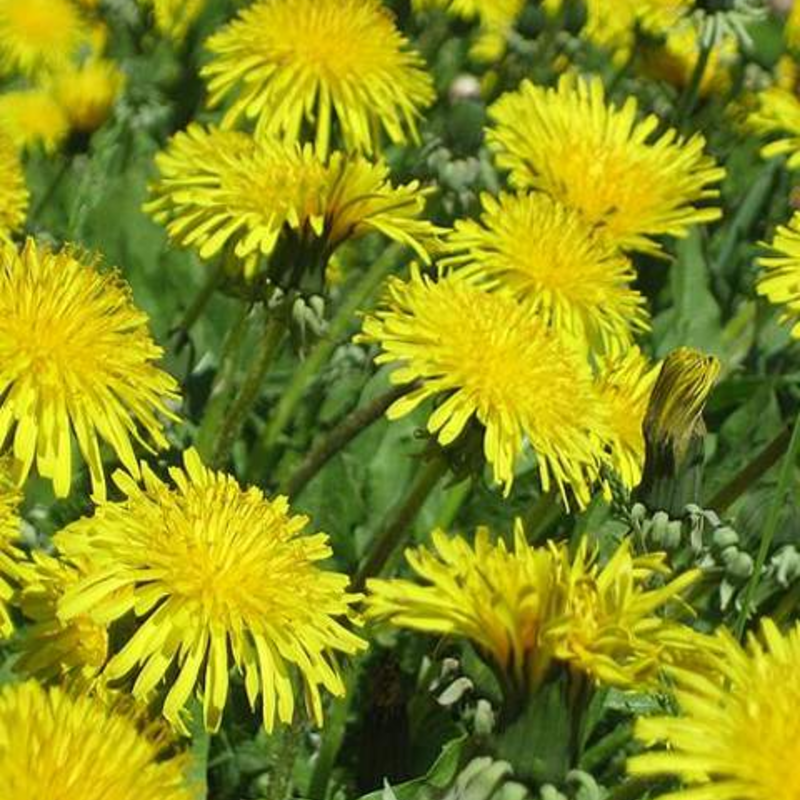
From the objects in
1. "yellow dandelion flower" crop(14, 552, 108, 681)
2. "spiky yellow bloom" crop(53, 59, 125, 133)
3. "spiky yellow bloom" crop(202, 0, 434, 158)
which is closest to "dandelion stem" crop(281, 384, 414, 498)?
"yellow dandelion flower" crop(14, 552, 108, 681)

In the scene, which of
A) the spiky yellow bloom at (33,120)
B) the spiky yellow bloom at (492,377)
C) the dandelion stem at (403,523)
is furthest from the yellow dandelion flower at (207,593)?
the spiky yellow bloom at (33,120)

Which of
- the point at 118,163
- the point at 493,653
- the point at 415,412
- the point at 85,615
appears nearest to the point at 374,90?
the point at 415,412

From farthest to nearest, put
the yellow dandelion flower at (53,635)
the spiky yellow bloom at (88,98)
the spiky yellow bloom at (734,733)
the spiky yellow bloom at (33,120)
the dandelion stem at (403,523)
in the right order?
the spiky yellow bloom at (33,120)
the spiky yellow bloom at (88,98)
the dandelion stem at (403,523)
the yellow dandelion flower at (53,635)
the spiky yellow bloom at (734,733)

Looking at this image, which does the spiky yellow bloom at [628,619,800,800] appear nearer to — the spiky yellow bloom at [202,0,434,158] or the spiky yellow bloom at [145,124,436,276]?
the spiky yellow bloom at [145,124,436,276]

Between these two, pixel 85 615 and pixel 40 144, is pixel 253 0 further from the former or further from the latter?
pixel 85 615

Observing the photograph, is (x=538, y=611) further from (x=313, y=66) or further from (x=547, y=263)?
(x=313, y=66)

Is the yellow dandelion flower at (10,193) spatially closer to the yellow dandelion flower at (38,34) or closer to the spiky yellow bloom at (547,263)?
the spiky yellow bloom at (547,263)

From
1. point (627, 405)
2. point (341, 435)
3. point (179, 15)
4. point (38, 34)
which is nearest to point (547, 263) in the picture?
point (627, 405)
